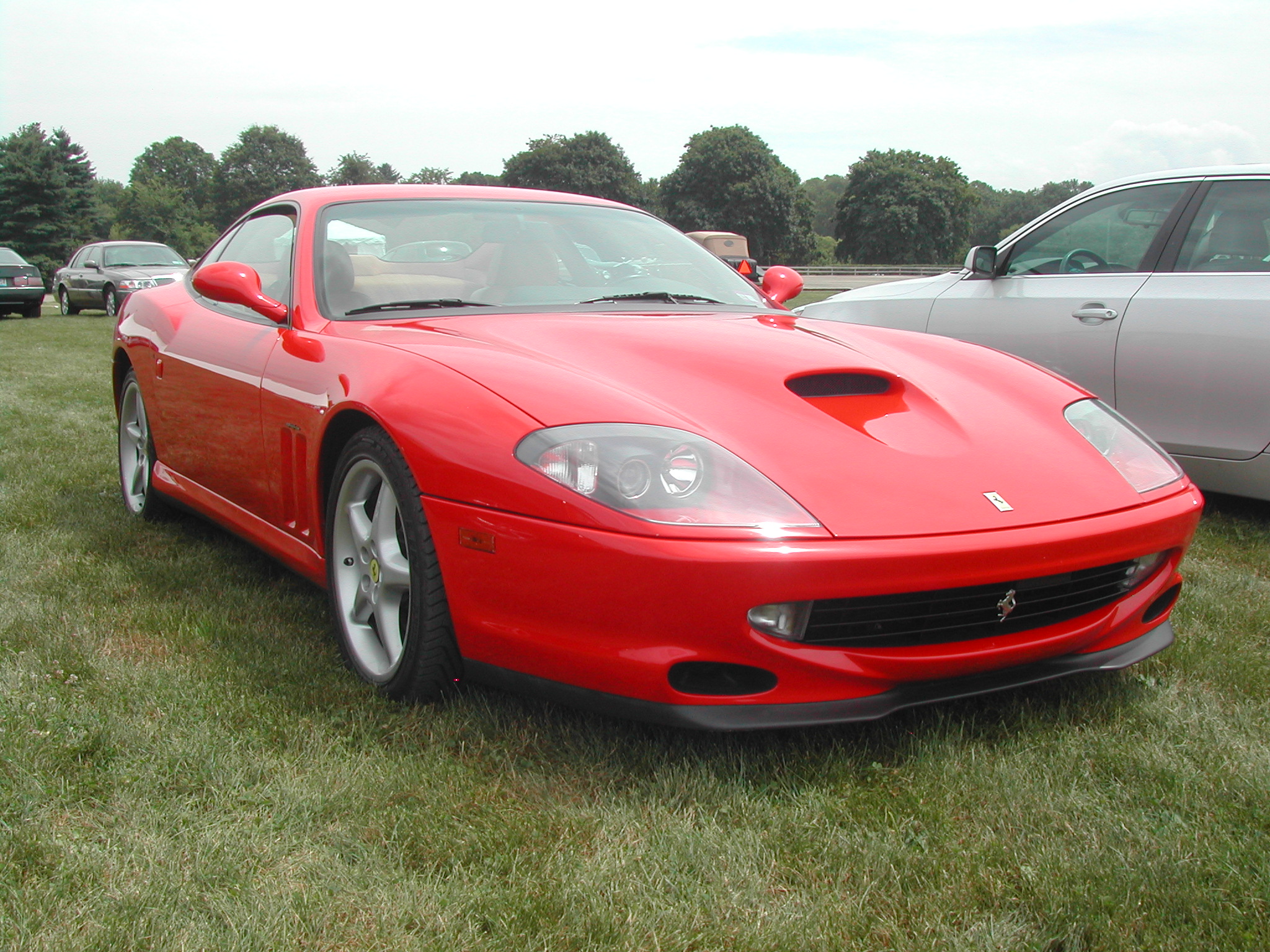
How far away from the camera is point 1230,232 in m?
4.35

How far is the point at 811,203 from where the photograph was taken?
8388 cm

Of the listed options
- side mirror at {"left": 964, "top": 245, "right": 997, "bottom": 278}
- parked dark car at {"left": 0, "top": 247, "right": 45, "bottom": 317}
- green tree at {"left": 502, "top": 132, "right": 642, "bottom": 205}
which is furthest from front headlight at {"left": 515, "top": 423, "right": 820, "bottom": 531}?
green tree at {"left": 502, "top": 132, "right": 642, "bottom": 205}

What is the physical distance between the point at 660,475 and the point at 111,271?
20459 mm

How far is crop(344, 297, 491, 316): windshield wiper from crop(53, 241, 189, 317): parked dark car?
1746 centimetres

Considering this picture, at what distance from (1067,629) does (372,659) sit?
1575 millimetres

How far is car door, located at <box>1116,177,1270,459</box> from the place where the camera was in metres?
4.14

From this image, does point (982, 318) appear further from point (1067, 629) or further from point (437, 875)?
point (437, 875)

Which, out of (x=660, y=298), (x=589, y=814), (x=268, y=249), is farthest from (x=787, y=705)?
(x=268, y=249)

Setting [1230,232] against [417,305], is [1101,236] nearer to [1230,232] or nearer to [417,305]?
[1230,232]

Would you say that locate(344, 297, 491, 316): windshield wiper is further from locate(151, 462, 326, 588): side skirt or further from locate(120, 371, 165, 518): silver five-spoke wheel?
locate(120, 371, 165, 518): silver five-spoke wheel

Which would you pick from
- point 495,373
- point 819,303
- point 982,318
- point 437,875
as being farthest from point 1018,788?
point 819,303

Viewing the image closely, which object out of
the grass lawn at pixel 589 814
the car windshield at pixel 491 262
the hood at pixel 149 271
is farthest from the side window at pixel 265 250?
the hood at pixel 149 271

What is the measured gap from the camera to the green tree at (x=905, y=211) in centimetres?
7756

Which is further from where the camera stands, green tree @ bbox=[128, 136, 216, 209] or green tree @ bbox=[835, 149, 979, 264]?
green tree @ bbox=[128, 136, 216, 209]
